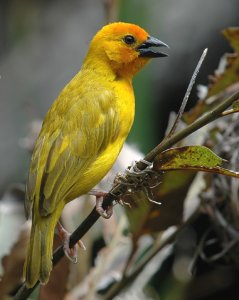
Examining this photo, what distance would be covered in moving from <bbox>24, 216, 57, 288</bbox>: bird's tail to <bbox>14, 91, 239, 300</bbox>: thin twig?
7 centimetres

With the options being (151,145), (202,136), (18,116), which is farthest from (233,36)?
(18,116)

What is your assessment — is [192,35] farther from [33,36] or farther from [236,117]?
[236,117]

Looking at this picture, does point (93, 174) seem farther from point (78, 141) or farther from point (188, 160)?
point (188, 160)

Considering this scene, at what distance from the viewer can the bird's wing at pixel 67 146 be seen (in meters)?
3.06

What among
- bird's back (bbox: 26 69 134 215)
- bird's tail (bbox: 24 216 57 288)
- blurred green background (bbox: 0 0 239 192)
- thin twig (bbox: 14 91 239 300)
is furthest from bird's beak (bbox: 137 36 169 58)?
blurred green background (bbox: 0 0 239 192)

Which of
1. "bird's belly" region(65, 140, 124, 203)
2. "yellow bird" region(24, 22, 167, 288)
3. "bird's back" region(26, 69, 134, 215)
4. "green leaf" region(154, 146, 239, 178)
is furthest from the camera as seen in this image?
"bird's belly" region(65, 140, 124, 203)

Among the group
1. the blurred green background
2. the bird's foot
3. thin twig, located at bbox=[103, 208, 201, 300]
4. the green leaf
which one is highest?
the green leaf

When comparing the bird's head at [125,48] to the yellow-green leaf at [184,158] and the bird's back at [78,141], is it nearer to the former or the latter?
the bird's back at [78,141]

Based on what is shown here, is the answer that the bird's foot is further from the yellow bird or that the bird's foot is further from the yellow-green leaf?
the yellow bird

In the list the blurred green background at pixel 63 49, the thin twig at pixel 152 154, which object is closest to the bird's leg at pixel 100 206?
the thin twig at pixel 152 154

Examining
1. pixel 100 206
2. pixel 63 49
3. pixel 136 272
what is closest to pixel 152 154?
pixel 100 206

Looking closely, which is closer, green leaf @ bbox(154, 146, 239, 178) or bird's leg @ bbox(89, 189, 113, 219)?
green leaf @ bbox(154, 146, 239, 178)

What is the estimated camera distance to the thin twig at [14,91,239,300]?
2098 mm

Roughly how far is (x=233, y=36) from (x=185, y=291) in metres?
1.31
